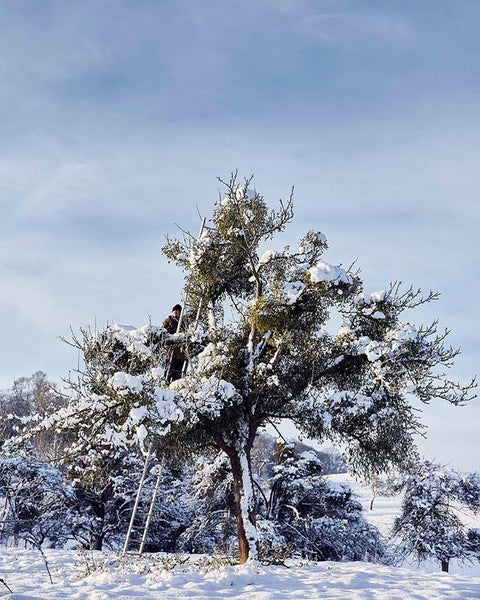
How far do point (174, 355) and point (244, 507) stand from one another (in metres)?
4.60

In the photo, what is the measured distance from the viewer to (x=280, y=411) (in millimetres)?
15078

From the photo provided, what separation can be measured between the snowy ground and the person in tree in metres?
4.88

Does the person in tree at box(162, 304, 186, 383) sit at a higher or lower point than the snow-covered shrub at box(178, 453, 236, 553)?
higher

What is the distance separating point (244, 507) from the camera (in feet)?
46.2

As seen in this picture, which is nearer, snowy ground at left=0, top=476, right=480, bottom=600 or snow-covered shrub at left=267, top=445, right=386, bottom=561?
snowy ground at left=0, top=476, right=480, bottom=600

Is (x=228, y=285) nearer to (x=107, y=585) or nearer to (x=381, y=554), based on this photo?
(x=107, y=585)

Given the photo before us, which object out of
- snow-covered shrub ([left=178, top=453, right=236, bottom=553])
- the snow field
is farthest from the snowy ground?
snow-covered shrub ([left=178, top=453, right=236, bottom=553])

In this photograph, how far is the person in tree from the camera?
50.1 feet

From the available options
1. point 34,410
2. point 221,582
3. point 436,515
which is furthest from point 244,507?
point 34,410

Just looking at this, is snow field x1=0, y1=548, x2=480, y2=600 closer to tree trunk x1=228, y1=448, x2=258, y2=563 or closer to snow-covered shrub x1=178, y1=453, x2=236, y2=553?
tree trunk x1=228, y1=448, x2=258, y2=563

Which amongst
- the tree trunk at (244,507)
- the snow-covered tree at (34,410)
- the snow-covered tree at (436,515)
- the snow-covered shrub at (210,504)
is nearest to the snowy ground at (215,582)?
the tree trunk at (244,507)

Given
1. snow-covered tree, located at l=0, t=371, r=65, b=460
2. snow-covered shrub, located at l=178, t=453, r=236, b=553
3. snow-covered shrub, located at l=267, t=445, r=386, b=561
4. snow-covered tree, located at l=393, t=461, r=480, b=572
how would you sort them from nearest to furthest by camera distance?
snow-covered tree, located at l=0, t=371, r=65, b=460, snow-covered shrub, located at l=178, t=453, r=236, b=553, snow-covered shrub, located at l=267, t=445, r=386, b=561, snow-covered tree, located at l=393, t=461, r=480, b=572

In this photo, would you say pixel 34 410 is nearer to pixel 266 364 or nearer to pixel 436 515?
pixel 436 515

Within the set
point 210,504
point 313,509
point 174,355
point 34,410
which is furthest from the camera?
point 34,410
